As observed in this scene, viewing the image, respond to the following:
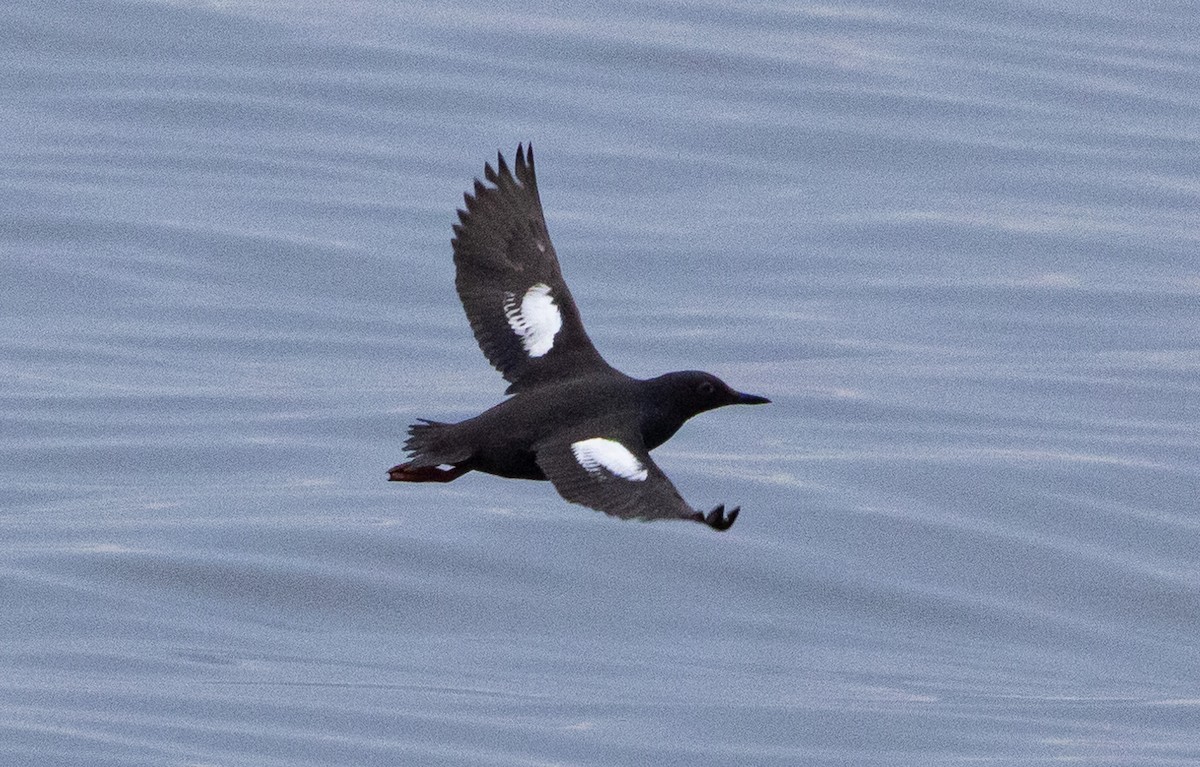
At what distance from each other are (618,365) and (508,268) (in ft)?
24.2

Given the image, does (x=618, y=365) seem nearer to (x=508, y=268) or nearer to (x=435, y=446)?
(x=508, y=268)

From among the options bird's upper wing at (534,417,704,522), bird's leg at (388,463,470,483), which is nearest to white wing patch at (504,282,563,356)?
bird's leg at (388,463,470,483)

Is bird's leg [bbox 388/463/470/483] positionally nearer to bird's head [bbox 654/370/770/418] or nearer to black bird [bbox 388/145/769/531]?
black bird [bbox 388/145/769/531]

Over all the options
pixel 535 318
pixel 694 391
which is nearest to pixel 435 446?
pixel 694 391

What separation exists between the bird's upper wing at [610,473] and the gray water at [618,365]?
5.48 m

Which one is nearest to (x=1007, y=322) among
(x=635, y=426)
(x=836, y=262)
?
(x=836, y=262)

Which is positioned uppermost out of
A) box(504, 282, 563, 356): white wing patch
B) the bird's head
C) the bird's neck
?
box(504, 282, 563, 356): white wing patch

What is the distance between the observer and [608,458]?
22.0ft

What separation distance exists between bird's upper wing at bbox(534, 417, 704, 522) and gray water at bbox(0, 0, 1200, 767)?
5475 mm

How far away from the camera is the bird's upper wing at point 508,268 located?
8102 mm

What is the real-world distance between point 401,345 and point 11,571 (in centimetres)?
395

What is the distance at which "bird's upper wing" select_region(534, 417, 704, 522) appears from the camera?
6445 millimetres

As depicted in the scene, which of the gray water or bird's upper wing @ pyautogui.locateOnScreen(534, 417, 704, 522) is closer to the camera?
bird's upper wing @ pyautogui.locateOnScreen(534, 417, 704, 522)

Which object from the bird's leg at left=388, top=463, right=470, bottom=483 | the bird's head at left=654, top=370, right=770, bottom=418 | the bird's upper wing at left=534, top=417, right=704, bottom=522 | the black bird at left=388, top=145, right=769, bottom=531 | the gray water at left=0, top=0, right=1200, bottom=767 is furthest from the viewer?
the gray water at left=0, top=0, right=1200, bottom=767
